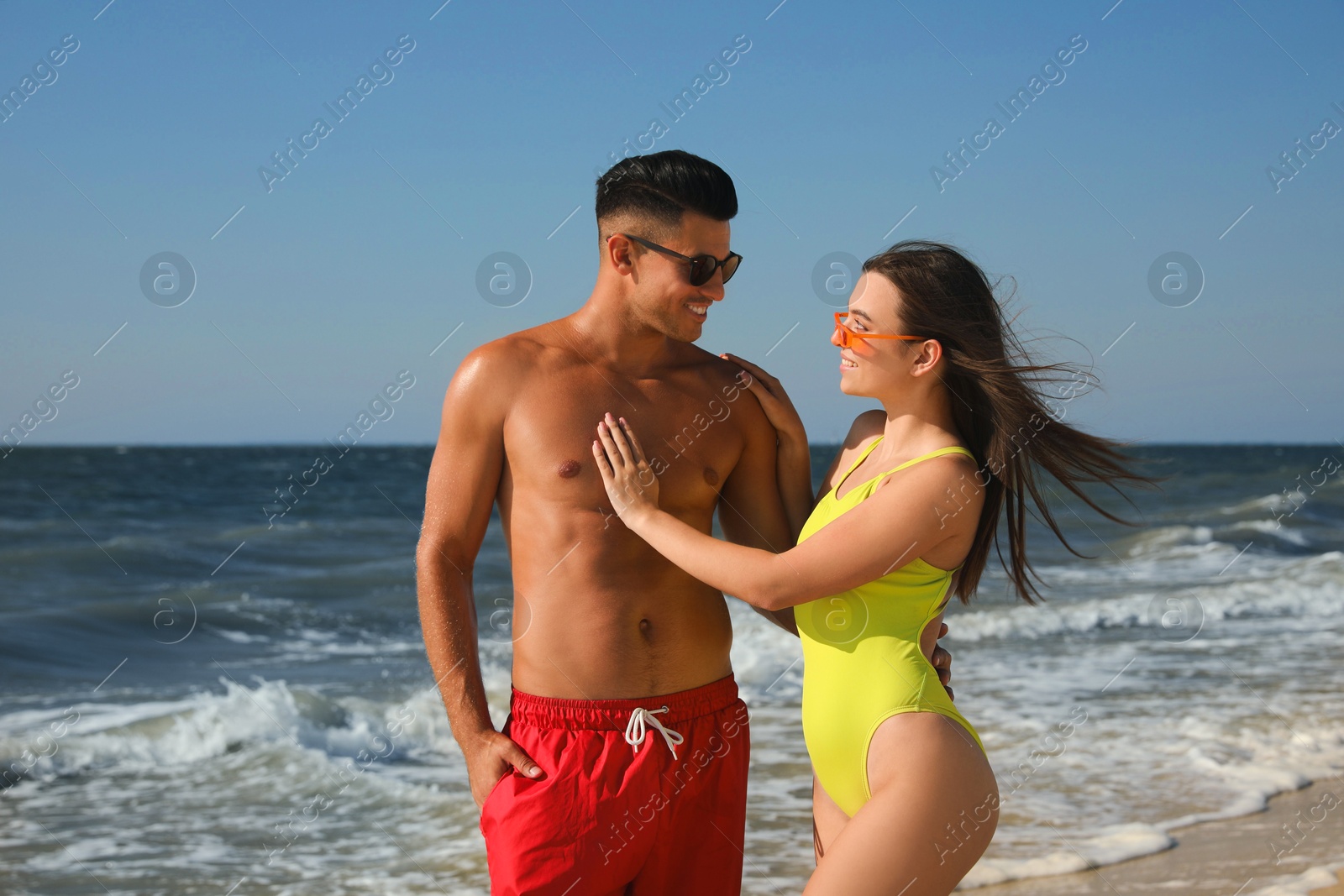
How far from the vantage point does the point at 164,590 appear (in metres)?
15.1

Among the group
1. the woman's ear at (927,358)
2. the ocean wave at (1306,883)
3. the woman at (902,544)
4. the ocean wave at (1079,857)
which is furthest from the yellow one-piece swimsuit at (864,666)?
the ocean wave at (1306,883)

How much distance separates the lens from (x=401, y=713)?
28.3ft

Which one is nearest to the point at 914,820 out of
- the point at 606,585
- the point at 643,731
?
the point at 643,731

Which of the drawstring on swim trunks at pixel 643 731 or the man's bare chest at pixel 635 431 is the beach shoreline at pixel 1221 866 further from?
the man's bare chest at pixel 635 431

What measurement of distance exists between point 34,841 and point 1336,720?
805 centimetres

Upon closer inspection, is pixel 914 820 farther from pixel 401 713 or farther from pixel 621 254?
pixel 401 713

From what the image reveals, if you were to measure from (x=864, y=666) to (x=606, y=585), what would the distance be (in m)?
0.70

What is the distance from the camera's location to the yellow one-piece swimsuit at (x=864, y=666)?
2453mm

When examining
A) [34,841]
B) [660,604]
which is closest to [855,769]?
[660,604]

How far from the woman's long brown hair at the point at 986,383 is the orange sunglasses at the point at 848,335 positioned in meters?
0.04

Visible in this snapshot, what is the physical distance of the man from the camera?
107 inches

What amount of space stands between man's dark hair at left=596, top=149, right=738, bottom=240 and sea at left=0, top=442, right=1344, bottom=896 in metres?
1.12

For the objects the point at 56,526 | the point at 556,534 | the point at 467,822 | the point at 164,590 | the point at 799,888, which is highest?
the point at 56,526

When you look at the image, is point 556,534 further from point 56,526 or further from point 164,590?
point 56,526
